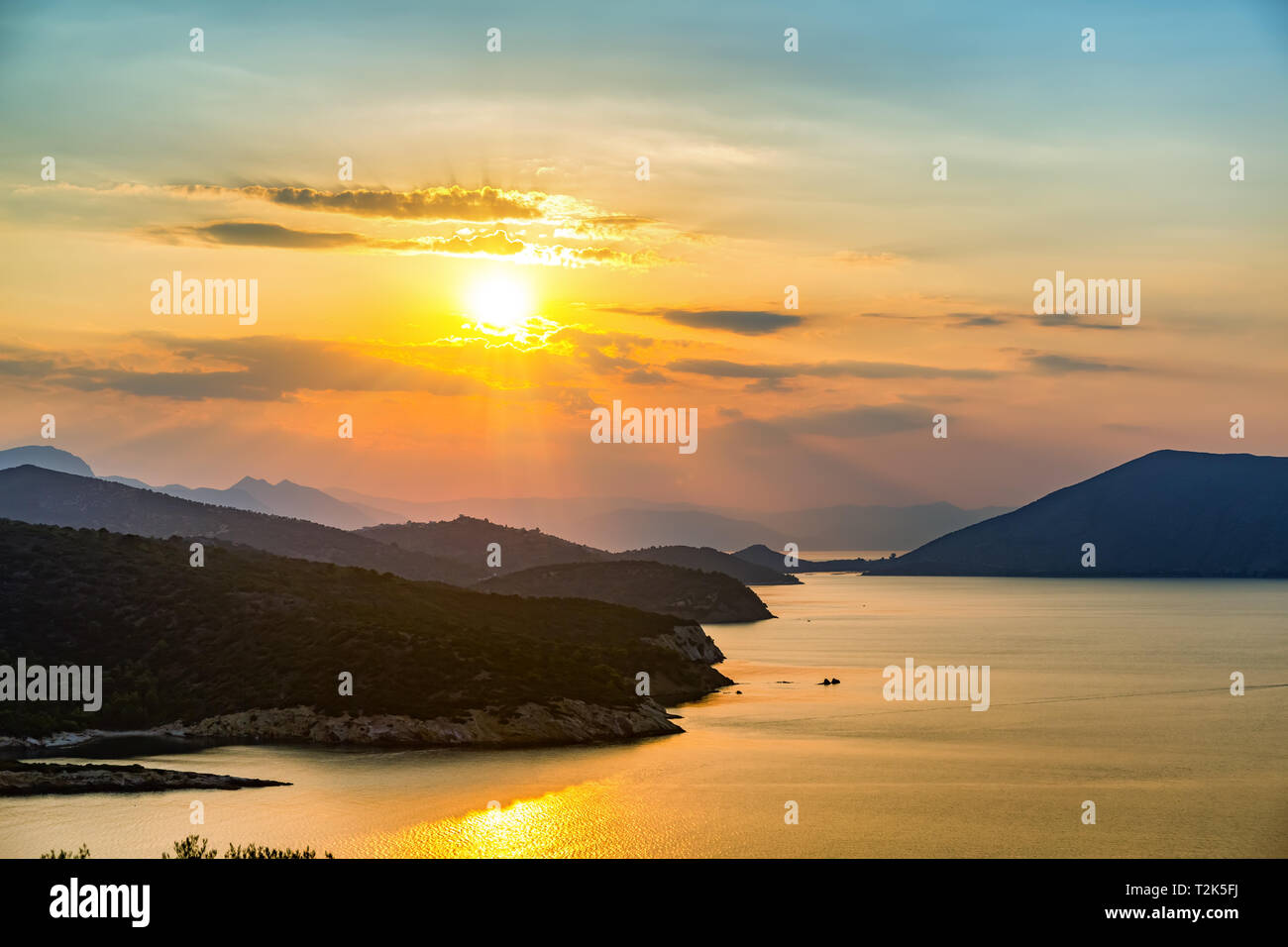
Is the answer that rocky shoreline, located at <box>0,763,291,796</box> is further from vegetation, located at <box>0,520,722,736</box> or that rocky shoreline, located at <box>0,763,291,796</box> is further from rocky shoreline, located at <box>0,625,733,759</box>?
vegetation, located at <box>0,520,722,736</box>

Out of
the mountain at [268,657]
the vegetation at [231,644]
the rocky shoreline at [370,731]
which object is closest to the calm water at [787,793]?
the rocky shoreline at [370,731]

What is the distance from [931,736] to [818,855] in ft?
175

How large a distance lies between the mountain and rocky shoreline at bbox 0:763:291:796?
707 inches

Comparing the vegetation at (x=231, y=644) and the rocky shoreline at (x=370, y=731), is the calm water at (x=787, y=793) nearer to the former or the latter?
the rocky shoreline at (x=370, y=731)

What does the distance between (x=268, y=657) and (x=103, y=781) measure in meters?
33.3

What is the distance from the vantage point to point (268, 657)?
111 metres

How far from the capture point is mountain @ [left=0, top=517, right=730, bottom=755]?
103 meters

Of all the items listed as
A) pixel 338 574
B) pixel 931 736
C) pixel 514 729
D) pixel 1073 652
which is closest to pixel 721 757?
pixel 514 729

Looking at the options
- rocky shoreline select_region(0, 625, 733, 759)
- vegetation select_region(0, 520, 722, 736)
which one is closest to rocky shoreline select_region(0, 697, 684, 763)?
rocky shoreline select_region(0, 625, 733, 759)

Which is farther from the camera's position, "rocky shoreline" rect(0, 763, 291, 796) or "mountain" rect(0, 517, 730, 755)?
Result: "mountain" rect(0, 517, 730, 755)

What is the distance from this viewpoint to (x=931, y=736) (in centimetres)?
11394

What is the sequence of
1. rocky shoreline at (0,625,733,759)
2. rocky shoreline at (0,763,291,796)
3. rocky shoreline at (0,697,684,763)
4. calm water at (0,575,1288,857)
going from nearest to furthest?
calm water at (0,575,1288,857)
rocky shoreline at (0,763,291,796)
rocky shoreline at (0,625,733,759)
rocky shoreline at (0,697,684,763)

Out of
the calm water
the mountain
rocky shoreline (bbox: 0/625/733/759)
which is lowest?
the calm water
